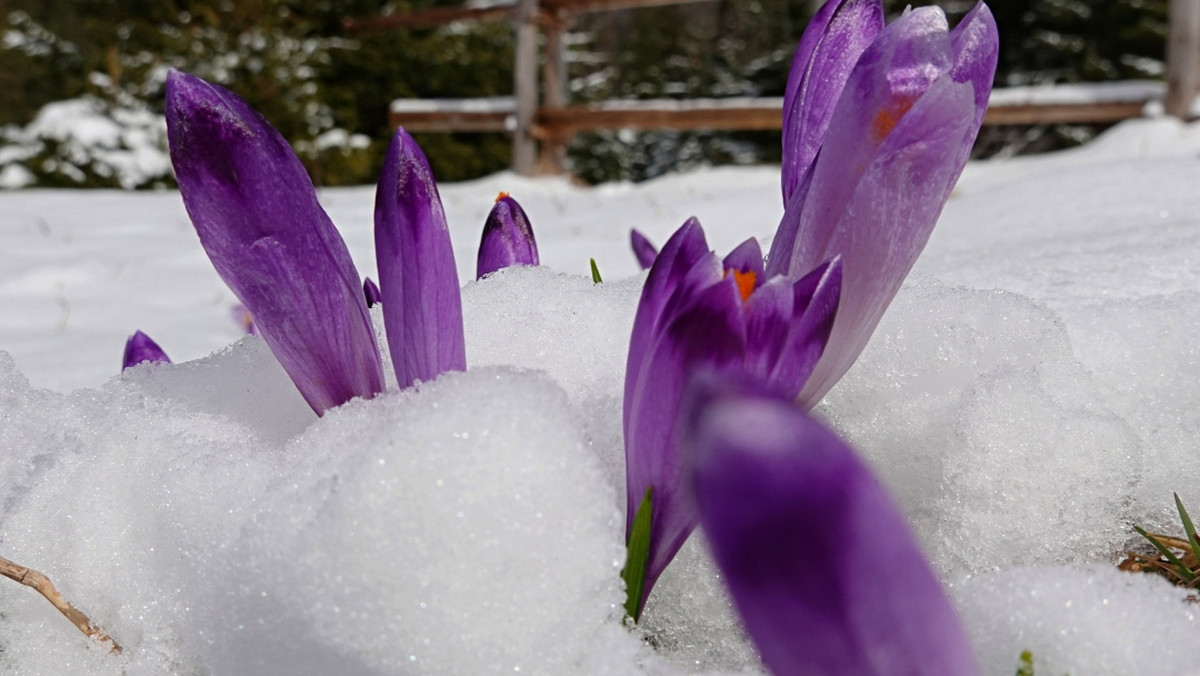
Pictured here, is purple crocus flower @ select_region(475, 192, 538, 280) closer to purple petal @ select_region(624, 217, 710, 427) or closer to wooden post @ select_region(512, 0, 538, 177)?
purple petal @ select_region(624, 217, 710, 427)

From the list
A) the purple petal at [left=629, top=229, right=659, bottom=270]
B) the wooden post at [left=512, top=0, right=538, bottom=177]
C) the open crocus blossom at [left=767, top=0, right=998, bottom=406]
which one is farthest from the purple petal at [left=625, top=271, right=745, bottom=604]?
the wooden post at [left=512, top=0, right=538, bottom=177]

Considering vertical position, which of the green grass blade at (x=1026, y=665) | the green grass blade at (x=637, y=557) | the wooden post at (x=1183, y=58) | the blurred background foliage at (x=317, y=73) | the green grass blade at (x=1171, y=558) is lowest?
the blurred background foliage at (x=317, y=73)

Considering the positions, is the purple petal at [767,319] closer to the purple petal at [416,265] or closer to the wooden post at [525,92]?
the purple petal at [416,265]

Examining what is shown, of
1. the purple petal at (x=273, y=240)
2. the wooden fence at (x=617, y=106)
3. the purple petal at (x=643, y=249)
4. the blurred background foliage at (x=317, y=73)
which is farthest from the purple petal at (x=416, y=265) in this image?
the blurred background foliage at (x=317, y=73)

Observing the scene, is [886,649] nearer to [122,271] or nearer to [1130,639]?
[1130,639]

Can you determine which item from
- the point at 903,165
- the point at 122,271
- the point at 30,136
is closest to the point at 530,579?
the point at 903,165

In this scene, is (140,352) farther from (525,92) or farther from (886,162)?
(525,92)

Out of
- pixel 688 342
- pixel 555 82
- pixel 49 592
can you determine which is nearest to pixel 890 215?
pixel 688 342
